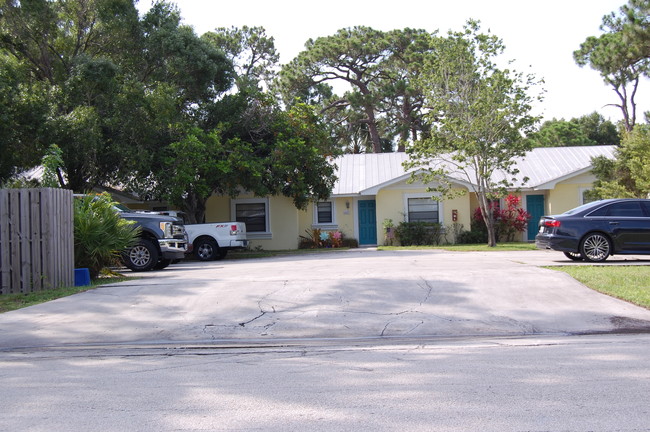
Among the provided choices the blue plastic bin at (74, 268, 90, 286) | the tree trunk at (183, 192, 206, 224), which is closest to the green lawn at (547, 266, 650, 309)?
the blue plastic bin at (74, 268, 90, 286)

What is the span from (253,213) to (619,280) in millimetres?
19899

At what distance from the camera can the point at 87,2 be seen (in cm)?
2253

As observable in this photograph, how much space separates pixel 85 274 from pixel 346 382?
8405mm

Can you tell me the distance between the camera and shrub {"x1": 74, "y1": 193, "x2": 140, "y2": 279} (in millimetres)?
12977

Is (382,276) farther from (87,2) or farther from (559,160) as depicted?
(559,160)

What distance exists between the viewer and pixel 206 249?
22000 millimetres

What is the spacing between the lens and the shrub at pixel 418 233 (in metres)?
27.4

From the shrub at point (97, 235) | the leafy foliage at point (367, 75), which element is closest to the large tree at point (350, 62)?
the leafy foliage at point (367, 75)

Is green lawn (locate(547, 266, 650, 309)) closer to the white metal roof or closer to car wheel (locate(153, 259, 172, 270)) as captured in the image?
car wheel (locate(153, 259, 172, 270))

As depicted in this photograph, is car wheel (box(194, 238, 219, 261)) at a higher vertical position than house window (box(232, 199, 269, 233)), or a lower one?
lower

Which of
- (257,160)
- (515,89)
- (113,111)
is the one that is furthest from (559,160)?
(113,111)

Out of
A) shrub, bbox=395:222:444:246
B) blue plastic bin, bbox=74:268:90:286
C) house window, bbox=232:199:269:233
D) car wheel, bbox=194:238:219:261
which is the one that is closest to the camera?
blue plastic bin, bbox=74:268:90:286

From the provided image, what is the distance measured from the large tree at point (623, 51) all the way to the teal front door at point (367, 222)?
46.0 feet

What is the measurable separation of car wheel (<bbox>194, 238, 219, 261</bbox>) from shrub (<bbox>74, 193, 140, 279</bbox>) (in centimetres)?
810
